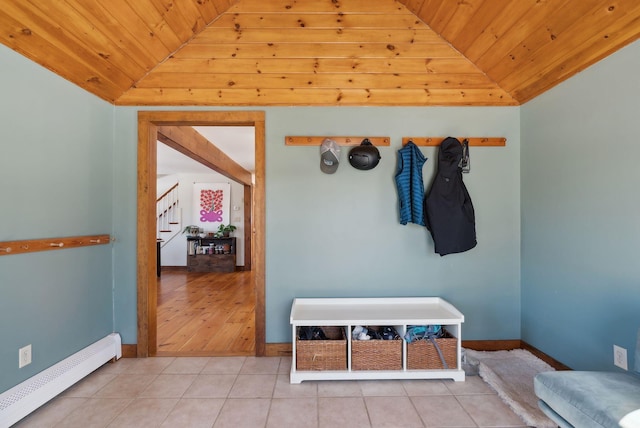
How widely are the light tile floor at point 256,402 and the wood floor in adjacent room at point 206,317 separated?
353mm

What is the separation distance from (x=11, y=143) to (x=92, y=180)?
59 centimetres

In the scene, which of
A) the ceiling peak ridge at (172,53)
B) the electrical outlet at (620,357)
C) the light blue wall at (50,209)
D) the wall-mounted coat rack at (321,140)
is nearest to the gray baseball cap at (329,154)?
the wall-mounted coat rack at (321,140)

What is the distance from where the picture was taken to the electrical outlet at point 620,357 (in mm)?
1653

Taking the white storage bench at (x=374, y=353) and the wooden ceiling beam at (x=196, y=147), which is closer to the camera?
the white storage bench at (x=374, y=353)

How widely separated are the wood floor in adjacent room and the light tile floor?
0.35m

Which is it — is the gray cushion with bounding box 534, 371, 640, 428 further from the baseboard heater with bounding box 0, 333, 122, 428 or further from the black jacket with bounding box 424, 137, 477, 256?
the baseboard heater with bounding box 0, 333, 122, 428

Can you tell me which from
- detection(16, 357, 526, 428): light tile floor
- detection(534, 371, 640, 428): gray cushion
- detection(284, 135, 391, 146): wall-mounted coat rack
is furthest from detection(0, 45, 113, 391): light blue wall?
detection(534, 371, 640, 428): gray cushion

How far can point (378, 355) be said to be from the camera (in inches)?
77.8

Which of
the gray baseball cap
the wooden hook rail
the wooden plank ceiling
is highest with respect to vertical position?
the wooden plank ceiling

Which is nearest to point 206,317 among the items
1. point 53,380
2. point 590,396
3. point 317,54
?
point 53,380

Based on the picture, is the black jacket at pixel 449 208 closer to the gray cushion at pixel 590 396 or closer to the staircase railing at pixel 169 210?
the gray cushion at pixel 590 396

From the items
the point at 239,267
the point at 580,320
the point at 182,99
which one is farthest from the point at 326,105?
the point at 239,267

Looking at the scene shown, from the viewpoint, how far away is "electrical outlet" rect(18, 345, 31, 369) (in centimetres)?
165

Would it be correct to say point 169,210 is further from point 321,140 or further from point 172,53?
point 321,140
